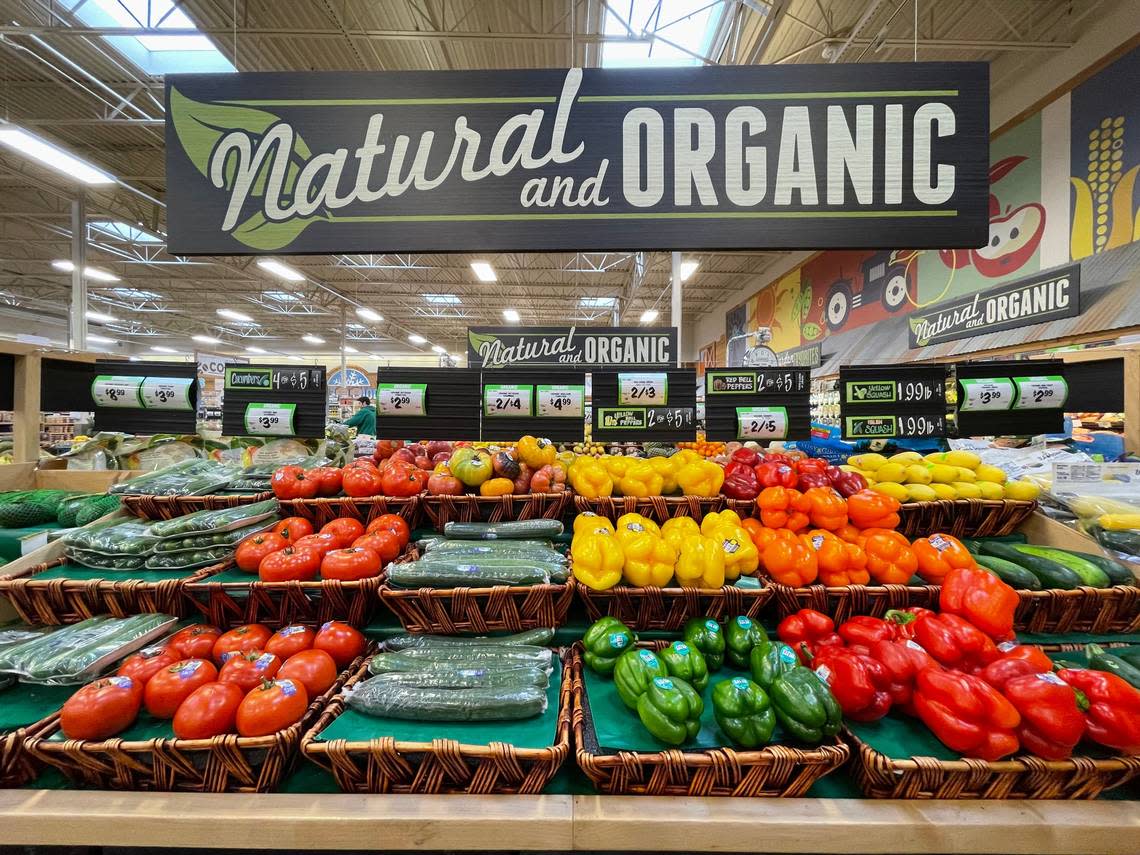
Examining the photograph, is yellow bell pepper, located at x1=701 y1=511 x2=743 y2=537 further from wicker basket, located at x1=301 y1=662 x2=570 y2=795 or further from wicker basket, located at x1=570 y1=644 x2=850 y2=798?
wicker basket, located at x1=301 y1=662 x2=570 y2=795

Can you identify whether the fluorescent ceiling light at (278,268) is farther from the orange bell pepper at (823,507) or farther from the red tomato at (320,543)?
the orange bell pepper at (823,507)

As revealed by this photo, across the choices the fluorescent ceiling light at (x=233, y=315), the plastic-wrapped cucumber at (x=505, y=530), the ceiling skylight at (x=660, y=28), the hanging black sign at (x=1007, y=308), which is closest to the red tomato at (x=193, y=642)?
the plastic-wrapped cucumber at (x=505, y=530)

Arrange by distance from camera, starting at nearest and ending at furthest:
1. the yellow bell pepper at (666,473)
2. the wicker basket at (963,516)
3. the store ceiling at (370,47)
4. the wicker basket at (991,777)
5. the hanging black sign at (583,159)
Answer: the wicker basket at (991,777)
the hanging black sign at (583,159)
the wicker basket at (963,516)
the yellow bell pepper at (666,473)
the store ceiling at (370,47)

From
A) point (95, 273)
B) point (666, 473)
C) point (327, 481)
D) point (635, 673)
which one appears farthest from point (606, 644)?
point (95, 273)

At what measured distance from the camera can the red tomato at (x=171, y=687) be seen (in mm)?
1151

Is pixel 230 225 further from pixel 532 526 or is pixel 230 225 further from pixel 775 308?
pixel 775 308

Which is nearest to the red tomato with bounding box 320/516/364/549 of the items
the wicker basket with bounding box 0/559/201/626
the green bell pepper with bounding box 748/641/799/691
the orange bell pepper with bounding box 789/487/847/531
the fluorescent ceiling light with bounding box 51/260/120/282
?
the wicker basket with bounding box 0/559/201/626

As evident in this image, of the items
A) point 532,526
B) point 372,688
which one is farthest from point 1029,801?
point 372,688

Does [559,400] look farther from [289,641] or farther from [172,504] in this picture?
[172,504]

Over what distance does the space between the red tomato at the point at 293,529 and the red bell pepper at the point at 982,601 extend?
217cm

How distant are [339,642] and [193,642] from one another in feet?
1.35

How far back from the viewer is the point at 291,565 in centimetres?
145

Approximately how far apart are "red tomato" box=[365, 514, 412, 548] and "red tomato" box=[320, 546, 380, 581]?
17 centimetres

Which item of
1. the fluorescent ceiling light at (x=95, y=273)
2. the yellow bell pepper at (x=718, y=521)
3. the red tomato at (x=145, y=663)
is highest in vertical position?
the fluorescent ceiling light at (x=95, y=273)
